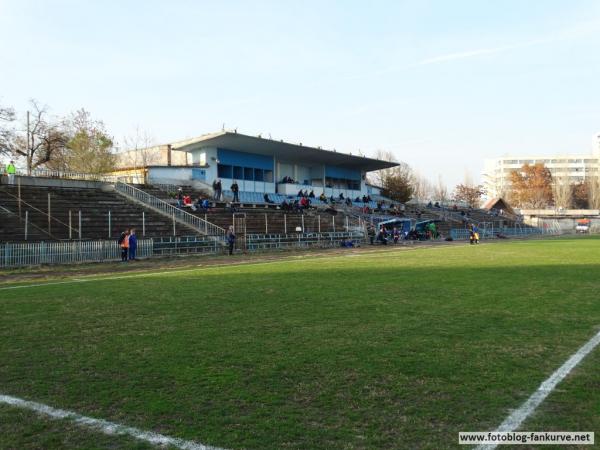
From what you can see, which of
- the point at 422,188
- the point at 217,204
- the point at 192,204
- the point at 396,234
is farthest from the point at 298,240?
the point at 422,188

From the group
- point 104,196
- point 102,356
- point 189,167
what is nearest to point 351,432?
point 102,356

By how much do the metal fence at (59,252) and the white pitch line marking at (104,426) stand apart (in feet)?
61.3

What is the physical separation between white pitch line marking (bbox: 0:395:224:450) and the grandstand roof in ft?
134

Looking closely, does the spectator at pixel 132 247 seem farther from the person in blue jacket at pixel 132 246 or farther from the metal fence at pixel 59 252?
the metal fence at pixel 59 252

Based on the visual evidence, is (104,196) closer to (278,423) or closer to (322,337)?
(322,337)

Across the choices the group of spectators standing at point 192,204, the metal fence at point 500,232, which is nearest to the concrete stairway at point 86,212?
the group of spectators standing at point 192,204

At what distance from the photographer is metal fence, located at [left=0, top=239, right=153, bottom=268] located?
21.4 metres

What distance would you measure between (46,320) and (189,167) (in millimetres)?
38403

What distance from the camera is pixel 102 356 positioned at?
6574 mm

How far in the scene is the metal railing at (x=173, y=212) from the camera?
31.3m

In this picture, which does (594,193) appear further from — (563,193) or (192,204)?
(192,204)

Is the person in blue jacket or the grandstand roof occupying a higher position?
the grandstand roof

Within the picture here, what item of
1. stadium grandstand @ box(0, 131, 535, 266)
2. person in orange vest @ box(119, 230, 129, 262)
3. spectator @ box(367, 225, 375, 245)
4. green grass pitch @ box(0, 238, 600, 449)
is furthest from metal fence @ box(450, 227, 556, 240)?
green grass pitch @ box(0, 238, 600, 449)

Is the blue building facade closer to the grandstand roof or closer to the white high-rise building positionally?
the grandstand roof
